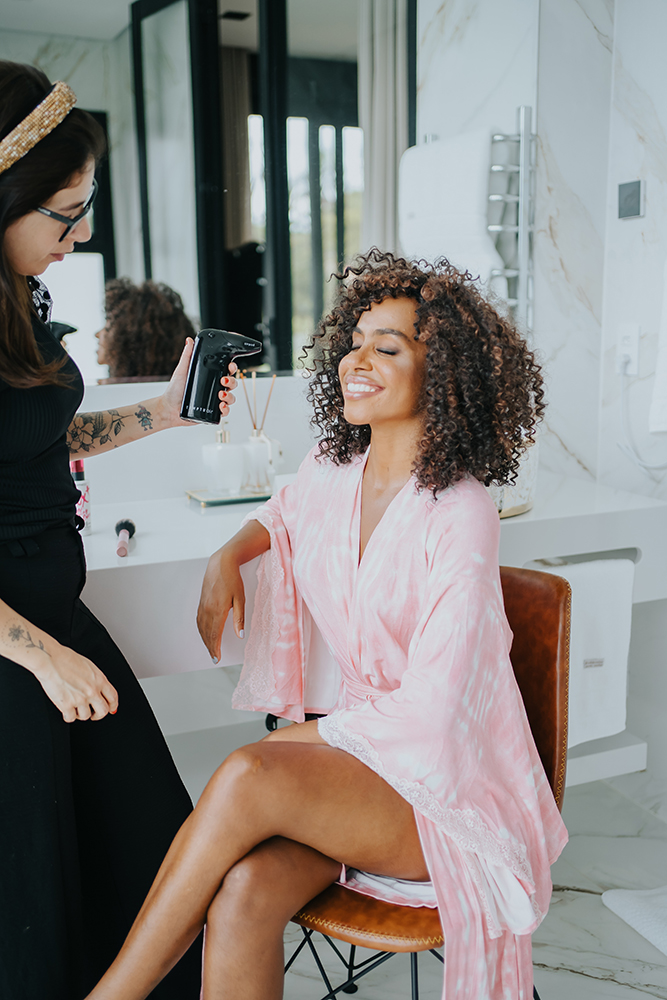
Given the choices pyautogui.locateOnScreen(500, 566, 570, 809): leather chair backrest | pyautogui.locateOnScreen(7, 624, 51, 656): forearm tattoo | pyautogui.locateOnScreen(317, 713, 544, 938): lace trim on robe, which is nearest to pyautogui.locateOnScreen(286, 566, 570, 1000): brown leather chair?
pyautogui.locateOnScreen(500, 566, 570, 809): leather chair backrest

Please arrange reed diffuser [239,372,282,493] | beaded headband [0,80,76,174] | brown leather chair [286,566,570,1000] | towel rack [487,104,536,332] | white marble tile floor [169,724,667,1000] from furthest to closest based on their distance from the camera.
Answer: towel rack [487,104,536,332]
reed diffuser [239,372,282,493]
white marble tile floor [169,724,667,1000]
brown leather chair [286,566,570,1000]
beaded headband [0,80,76,174]

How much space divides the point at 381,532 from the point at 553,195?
4.25 ft

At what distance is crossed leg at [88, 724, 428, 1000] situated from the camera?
0.99 meters

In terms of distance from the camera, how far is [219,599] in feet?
4.47

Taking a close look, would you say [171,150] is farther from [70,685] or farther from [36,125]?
[70,685]

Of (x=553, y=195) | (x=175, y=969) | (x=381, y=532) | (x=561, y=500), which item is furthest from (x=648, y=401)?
(x=175, y=969)

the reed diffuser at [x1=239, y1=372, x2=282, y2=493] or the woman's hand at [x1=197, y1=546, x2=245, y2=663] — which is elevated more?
the reed diffuser at [x1=239, y1=372, x2=282, y2=493]

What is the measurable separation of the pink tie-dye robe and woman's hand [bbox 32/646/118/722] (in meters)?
0.29

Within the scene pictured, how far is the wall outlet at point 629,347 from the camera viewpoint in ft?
7.00

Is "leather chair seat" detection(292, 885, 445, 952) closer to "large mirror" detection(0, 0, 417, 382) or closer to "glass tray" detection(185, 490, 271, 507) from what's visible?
"glass tray" detection(185, 490, 271, 507)

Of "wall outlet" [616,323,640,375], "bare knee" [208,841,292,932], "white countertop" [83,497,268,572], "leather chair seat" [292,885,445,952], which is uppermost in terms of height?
"wall outlet" [616,323,640,375]

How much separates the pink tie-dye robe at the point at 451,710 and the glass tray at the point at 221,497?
0.55 metres

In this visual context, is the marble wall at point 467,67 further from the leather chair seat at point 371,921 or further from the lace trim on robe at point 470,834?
the leather chair seat at point 371,921

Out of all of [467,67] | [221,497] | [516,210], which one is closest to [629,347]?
[516,210]
